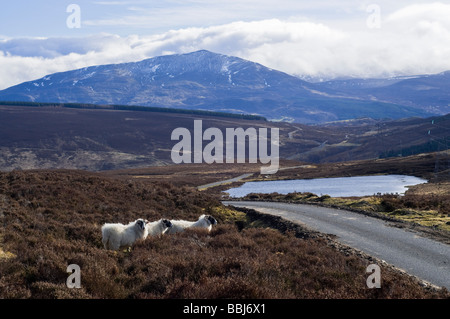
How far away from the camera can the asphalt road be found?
48.4ft

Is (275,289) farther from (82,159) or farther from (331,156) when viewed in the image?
(331,156)

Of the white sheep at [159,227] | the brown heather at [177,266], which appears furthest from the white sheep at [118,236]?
the white sheep at [159,227]

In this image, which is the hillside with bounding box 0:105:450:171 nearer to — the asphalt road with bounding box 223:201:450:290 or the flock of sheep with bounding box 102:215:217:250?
the asphalt road with bounding box 223:201:450:290

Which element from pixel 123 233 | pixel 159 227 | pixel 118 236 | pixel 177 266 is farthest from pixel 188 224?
pixel 177 266

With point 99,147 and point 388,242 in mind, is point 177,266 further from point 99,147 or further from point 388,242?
point 99,147

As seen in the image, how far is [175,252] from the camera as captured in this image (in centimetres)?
1332

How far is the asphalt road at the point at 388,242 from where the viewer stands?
48.4ft

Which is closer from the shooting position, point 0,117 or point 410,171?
point 410,171

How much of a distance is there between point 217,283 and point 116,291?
7.57 feet

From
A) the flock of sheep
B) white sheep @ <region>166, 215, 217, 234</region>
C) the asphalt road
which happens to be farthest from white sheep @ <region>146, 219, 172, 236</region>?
the asphalt road

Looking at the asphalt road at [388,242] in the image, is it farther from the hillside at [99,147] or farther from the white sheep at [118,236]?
the hillside at [99,147]

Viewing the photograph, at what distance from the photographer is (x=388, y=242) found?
19.5m
